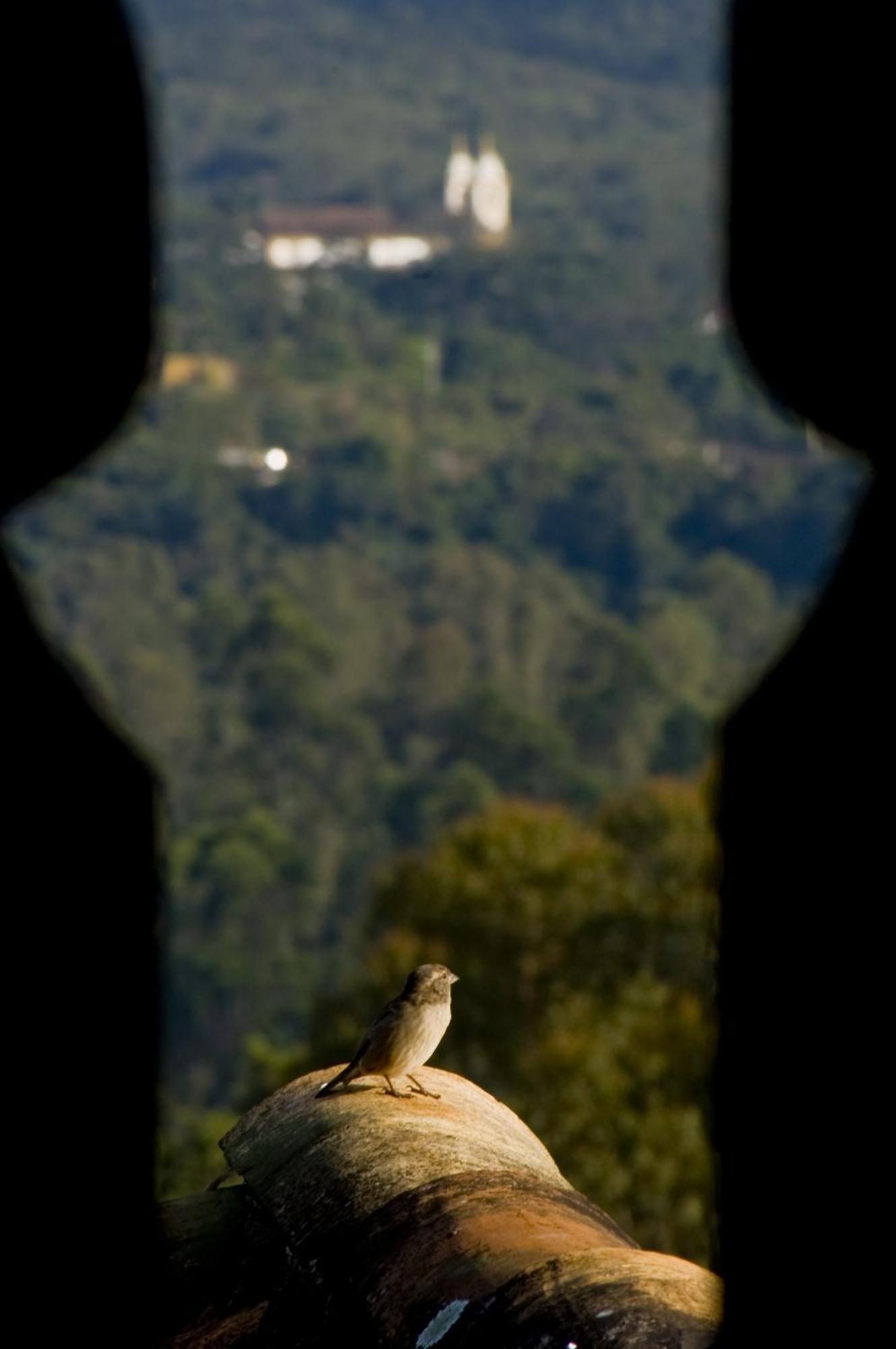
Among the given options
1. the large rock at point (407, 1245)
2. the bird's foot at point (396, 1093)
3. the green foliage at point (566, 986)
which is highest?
the large rock at point (407, 1245)

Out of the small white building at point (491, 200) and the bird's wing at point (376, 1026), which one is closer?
the bird's wing at point (376, 1026)

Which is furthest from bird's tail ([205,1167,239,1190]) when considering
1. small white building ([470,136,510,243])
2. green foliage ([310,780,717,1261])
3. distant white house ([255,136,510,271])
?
small white building ([470,136,510,243])

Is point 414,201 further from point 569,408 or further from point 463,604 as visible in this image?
point 463,604

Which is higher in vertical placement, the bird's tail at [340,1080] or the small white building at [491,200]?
the bird's tail at [340,1080]

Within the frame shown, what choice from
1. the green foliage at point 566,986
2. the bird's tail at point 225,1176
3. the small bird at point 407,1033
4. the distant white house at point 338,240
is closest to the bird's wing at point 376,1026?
the small bird at point 407,1033

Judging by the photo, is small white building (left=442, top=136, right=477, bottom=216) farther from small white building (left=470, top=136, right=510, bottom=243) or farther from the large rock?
the large rock

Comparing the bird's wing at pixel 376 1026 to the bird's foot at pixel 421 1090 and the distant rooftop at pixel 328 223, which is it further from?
the distant rooftop at pixel 328 223

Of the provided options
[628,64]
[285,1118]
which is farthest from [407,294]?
[285,1118]
